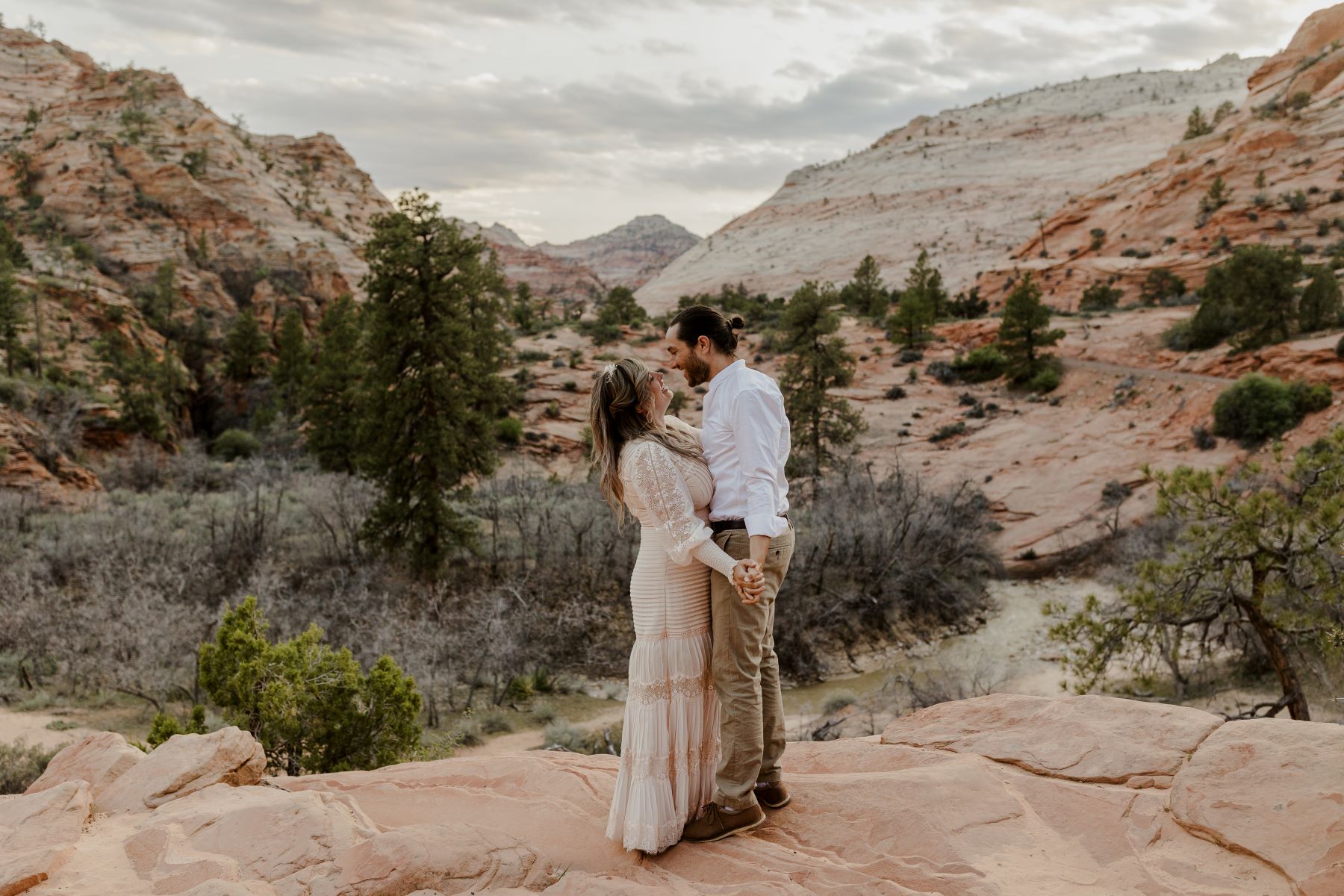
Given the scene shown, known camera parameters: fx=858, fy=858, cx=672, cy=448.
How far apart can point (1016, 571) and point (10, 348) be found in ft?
94.1

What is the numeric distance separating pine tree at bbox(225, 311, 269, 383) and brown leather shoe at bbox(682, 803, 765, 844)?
35.9 meters

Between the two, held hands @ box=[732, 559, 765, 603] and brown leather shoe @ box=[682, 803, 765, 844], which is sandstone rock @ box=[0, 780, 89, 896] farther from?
held hands @ box=[732, 559, 765, 603]

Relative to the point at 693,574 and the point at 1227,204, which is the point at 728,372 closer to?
the point at 693,574

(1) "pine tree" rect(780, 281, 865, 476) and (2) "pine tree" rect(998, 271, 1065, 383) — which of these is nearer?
(1) "pine tree" rect(780, 281, 865, 476)

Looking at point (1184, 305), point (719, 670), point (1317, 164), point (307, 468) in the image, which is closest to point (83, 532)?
point (307, 468)

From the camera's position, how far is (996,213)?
6869 cm

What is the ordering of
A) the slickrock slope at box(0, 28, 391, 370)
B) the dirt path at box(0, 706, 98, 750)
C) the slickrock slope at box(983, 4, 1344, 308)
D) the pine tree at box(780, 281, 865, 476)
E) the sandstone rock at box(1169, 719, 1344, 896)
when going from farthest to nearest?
the slickrock slope at box(0, 28, 391, 370) < the slickrock slope at box(983, 4, 1344, 308) < the pine tree at box(780, 281, 865, 476) < the dirt path at box(0, 706, 98, 750) < the sandstone rock at box(1169, 719, 1344, 896)

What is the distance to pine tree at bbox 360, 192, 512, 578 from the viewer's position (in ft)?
47.6

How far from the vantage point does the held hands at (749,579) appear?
3004 millimetres

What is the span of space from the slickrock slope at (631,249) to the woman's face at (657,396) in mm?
130014

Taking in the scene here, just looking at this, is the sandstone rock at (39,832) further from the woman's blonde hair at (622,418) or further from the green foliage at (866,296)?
the green foliage at (866,296)

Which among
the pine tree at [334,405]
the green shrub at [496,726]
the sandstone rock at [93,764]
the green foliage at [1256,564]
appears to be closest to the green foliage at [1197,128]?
the pine tree at [334,405]

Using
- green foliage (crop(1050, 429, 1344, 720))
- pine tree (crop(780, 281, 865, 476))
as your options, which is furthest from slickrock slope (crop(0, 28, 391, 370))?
green foliage (crop(1050, 429, 1344, 720))

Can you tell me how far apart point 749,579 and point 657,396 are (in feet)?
2.67
